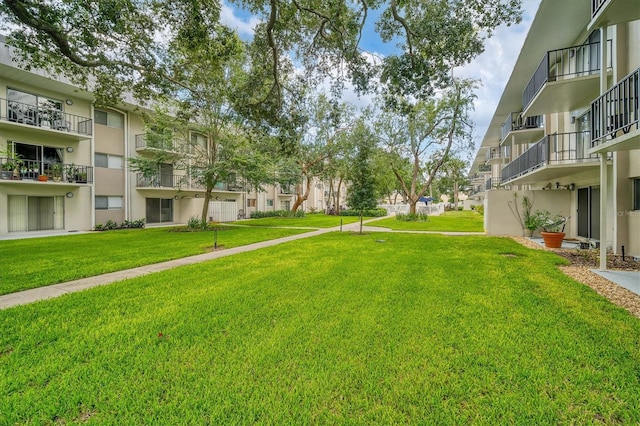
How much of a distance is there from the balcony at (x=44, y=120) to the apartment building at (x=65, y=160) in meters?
0.04

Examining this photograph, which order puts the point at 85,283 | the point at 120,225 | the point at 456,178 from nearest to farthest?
the point at 85,283 → the point at 120,225 → the point at 456,178

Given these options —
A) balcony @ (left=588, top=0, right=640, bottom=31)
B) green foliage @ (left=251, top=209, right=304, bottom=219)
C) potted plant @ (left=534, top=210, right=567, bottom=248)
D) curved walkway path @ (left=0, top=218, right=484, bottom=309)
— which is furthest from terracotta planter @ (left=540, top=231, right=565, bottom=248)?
green foliage @ (left=251, top=209, right=304, bottom=219)

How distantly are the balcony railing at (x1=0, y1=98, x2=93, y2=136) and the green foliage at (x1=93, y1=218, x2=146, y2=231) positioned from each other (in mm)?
5703

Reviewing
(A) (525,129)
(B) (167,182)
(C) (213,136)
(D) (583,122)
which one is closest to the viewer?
(D) (583,122)

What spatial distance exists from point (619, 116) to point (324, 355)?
7925mm

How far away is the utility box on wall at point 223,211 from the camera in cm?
2681

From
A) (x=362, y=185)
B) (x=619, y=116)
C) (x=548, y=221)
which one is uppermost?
(x=619, y=116)

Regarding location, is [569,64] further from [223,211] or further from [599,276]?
[223,211]

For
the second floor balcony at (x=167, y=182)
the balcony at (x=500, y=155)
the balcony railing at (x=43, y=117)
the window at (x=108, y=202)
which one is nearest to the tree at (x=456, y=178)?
the balcony at (x=500, y=155)

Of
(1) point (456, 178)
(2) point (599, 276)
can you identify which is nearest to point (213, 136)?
(2) point (599, 276)

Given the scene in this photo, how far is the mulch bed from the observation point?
506cm

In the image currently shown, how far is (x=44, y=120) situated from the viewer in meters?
16.5

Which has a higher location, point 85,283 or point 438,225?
point 438,225

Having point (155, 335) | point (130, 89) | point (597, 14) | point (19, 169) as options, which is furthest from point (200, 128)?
point (597, 14)
